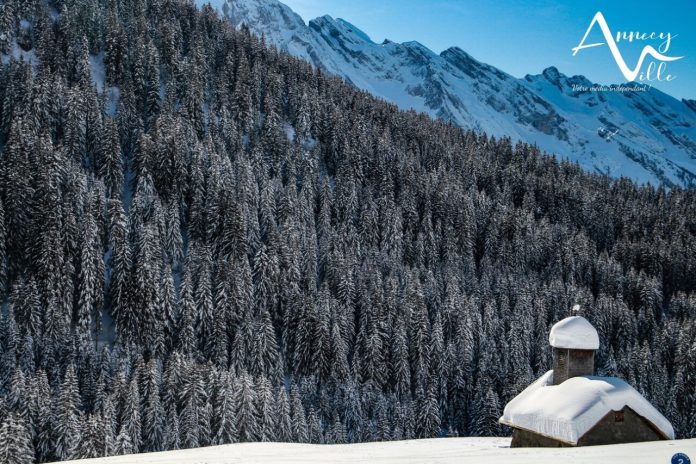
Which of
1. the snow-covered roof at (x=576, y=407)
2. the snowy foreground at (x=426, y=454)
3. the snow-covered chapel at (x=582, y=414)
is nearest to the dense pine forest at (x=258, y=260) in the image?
the snowy foreground at (x=426, y=454)

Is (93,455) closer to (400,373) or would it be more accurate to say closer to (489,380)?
(400,373)

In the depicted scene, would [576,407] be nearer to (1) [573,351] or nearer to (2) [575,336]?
(1) [573,351]

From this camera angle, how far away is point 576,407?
25.6 meters

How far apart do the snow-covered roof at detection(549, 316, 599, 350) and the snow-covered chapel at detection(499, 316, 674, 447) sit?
0.05 metres

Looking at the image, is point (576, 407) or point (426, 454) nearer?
point (426, 454)

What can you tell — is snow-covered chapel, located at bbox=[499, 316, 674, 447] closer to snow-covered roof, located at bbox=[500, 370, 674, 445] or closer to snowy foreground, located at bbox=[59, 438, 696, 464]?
snow-covered roof, located at bbox=[500, 370, 674, 445]

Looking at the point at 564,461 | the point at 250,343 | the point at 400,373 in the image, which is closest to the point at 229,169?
the point at 250,343

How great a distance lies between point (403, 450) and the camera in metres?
23.1

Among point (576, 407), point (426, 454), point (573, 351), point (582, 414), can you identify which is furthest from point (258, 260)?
point (426, 454)

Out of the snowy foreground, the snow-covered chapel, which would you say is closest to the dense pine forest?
the snowy foreground

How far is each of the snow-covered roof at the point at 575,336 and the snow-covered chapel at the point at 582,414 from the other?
0.05 m

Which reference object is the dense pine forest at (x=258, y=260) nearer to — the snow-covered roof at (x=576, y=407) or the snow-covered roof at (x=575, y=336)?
the snow-covered roof at (x=576, y=407)

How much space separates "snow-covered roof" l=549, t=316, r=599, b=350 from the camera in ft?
95.3

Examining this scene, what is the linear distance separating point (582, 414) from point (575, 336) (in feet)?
16.1
